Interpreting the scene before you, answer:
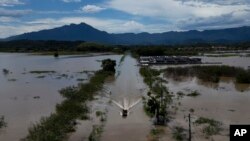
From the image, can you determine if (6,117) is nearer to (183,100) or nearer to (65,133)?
(65,133)

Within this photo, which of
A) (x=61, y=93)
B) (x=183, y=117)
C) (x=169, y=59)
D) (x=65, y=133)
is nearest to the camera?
(x=65, y=133)

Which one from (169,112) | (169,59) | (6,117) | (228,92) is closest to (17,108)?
(6,117)

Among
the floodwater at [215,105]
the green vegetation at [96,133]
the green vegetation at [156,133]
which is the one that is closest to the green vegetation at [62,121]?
the green vegetation at [96,133]

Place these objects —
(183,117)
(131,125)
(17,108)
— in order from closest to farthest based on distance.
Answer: (131,125) → (183,117) → (17,108)

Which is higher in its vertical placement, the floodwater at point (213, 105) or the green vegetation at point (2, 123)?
the green vegetation at point (2, 123)

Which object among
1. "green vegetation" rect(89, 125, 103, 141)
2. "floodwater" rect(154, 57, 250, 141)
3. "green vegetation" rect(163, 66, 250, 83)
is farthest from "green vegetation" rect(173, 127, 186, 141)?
"green vegetation" rect(163, 66, 250, 83)

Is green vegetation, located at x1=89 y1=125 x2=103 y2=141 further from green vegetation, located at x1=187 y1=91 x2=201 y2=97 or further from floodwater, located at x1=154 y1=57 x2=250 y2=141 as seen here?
green vegetation, located at x1=187 y1=91 x2=201 y2=97

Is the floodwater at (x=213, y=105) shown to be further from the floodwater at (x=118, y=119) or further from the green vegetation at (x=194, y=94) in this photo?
the floodwater at (x=118, y=119)
